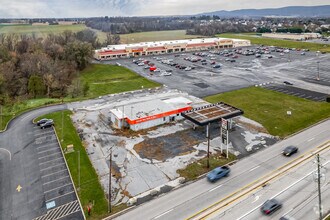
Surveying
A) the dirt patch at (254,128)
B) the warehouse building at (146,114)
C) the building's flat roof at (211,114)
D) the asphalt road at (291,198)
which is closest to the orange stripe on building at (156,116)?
the warehouse building at (146,114)

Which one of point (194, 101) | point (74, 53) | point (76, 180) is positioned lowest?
point (76, 180)

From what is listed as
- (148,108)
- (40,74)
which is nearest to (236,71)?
(148,108)

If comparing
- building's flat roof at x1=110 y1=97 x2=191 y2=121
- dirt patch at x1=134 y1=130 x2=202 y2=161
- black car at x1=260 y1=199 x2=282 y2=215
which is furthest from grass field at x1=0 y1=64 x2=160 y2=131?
black car at x1=260 y1=199 x2=282 y2=215

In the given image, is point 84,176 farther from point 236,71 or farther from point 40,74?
point 236,71

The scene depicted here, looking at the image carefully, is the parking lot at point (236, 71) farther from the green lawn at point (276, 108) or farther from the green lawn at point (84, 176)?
the green lawn at point (84, 176)

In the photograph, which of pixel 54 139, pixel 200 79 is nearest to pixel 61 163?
pixel 54 139

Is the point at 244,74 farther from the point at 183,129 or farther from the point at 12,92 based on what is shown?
the point at 12,92
